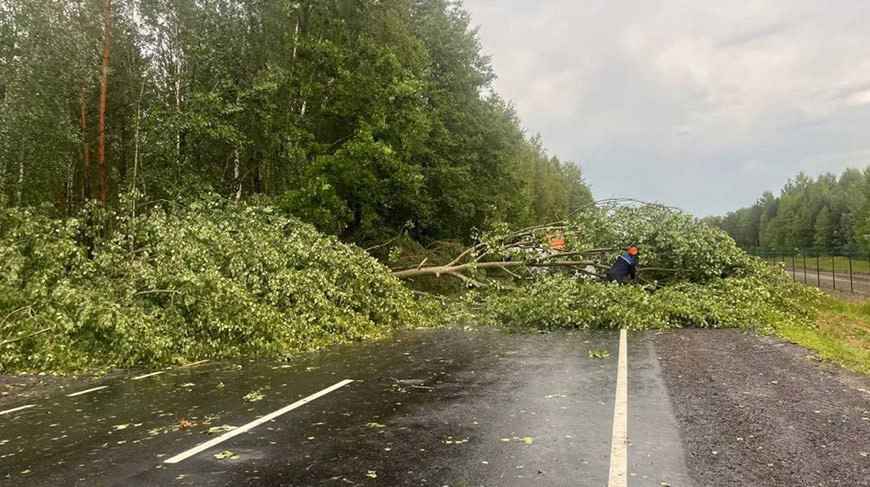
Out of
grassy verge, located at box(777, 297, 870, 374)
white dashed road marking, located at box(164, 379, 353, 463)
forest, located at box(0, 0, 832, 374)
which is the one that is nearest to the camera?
white dashed road marking, located at box(164, 379, 353, 463)

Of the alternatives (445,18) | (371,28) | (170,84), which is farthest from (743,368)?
(445,18)

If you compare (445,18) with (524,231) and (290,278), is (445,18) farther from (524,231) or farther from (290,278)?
(290,278)

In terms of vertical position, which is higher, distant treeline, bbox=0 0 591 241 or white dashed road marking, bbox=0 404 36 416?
distant treeline, bbox=0 0 591 241

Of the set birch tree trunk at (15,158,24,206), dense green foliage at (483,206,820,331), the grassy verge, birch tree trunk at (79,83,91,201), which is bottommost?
the grassy verge

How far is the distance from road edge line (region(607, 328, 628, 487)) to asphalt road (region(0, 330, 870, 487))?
A: 0.05m

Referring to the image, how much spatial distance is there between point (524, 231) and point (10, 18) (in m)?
16.3

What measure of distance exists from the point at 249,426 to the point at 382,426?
1.31m

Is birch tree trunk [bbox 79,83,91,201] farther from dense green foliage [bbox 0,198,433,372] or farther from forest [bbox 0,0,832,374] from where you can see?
dense green foliage [bbox 0,198,433,372]

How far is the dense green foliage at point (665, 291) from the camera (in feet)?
41.2

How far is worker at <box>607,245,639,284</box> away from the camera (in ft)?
46.3

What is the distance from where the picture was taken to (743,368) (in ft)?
25.9

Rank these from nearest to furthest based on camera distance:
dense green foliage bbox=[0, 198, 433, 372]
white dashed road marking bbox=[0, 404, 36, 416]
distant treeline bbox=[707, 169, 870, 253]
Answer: white dashed road marking bbox=[0, 404, 36, 416]
dense green foliage bbox=[0, 198, 433, 372]
distant treeline bbox=[707, 169, 870, 253]

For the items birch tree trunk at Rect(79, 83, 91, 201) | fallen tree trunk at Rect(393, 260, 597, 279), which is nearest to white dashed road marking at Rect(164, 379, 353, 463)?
fallen tree trunk at Rect(393, 260, 597, 279)

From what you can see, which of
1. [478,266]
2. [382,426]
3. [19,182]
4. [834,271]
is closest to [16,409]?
[382,426]
